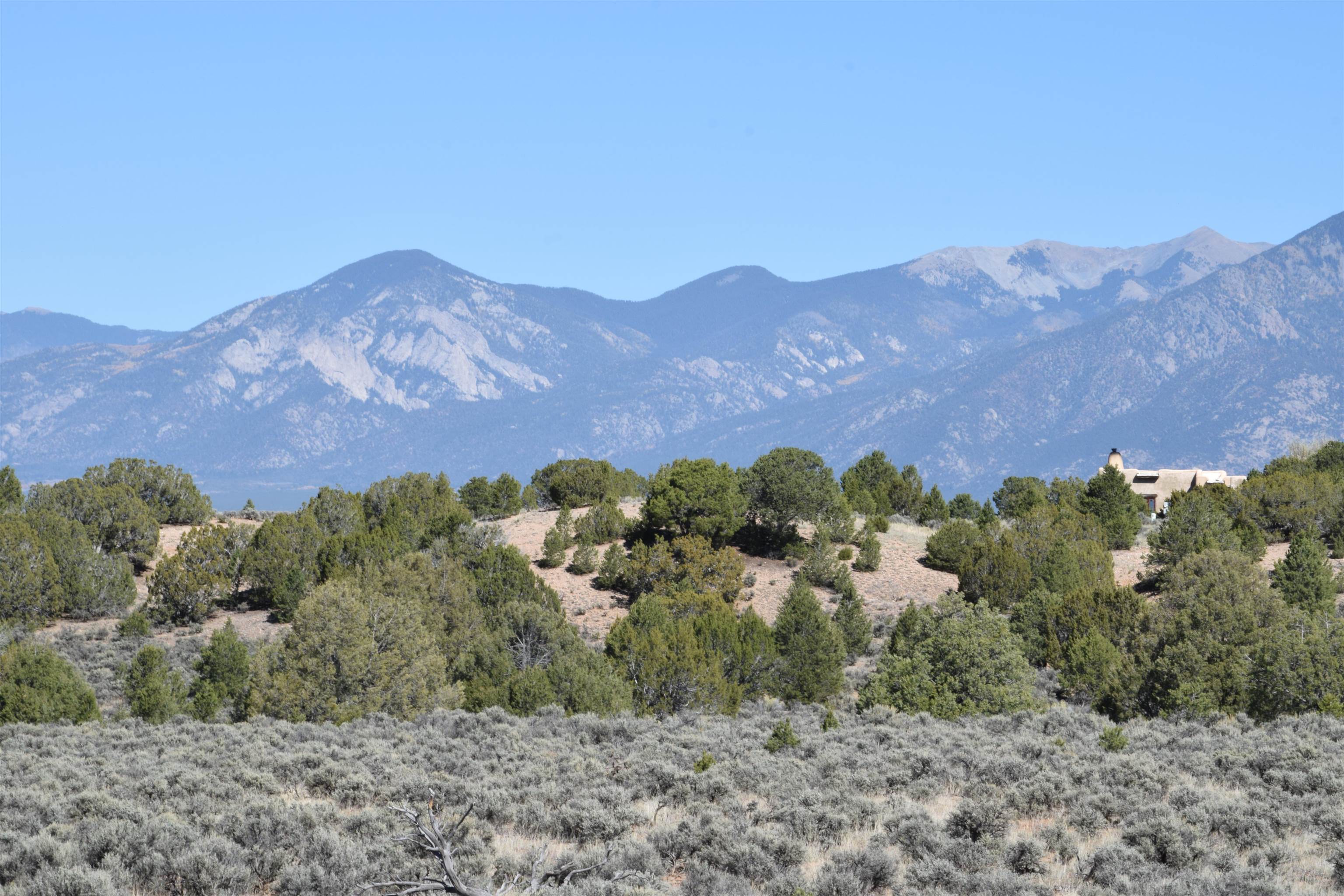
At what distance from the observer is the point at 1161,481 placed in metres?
95.8

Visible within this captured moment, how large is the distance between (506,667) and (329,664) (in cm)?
602

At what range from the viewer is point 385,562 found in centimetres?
5406

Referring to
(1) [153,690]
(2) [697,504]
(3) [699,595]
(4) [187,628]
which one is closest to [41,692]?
A: (1) [153,690]

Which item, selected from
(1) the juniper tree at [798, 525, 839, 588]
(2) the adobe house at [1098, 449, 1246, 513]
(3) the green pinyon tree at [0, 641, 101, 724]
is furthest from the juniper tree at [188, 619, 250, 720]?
(2) the adobe house at [1098, 449, 1246, 513]

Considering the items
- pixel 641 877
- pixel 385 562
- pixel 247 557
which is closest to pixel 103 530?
pixel 247 557

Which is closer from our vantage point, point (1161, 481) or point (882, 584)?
point (882, 584)

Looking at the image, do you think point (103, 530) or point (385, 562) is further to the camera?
point (103, 530)

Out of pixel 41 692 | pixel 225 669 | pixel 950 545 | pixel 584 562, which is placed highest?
pixel 41 692

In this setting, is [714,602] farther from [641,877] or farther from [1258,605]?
[641,877]

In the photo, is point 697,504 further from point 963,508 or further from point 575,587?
point 963,508

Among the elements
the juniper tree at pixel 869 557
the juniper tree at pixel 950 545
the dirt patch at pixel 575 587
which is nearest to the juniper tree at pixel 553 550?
the dirt patch at pixel 575 587

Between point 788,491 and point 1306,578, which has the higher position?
point 788,491

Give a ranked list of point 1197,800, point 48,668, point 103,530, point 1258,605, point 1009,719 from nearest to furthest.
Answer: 1. point 1197,800
2. point 1009,719
3. point 48,668
4. point 1258,605
5. point 103,530

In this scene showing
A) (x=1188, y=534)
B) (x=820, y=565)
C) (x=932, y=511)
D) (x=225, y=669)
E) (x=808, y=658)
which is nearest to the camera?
(x=225, y=669)
